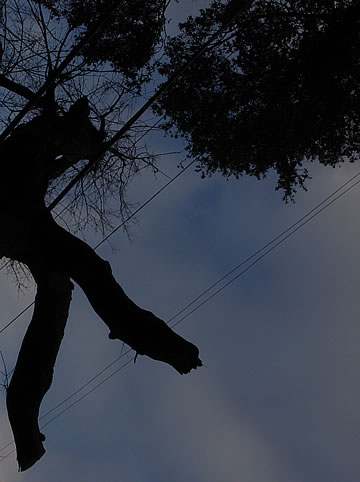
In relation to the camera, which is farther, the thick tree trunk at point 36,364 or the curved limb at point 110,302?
the thick tree trunk at point 36,364

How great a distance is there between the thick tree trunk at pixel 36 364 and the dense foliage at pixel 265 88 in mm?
4691

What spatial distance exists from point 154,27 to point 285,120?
8.61 ft

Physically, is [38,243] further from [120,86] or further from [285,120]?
[285,120]

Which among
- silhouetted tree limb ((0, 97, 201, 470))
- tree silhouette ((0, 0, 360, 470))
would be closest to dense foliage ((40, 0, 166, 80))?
tree silhouette ((0, 0, 360, 470))

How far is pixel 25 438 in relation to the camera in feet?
11.1

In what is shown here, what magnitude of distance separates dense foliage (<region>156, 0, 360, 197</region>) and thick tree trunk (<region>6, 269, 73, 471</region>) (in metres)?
4.69

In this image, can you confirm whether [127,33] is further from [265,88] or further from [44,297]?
[44,297]

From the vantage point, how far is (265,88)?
7539mm

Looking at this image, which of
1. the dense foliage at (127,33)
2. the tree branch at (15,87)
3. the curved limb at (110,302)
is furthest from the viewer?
the dense foliage at (127,33)

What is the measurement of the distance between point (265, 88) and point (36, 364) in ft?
19.7

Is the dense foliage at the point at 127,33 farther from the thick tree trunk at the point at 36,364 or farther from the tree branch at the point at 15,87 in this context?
the thick tree trunk at the point at 36,364

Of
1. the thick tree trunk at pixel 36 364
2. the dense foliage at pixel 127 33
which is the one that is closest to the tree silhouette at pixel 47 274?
the thick tree trunk at pixel 36 364

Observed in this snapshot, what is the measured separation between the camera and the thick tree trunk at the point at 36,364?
338 cm

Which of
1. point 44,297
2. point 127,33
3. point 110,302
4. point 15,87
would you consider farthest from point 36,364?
point 127,33
